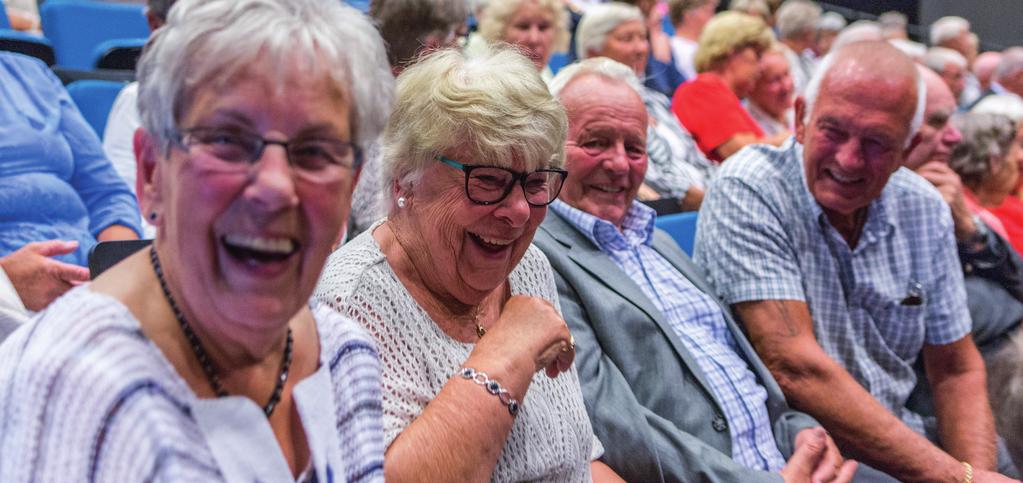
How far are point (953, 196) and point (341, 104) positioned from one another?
2305 mm

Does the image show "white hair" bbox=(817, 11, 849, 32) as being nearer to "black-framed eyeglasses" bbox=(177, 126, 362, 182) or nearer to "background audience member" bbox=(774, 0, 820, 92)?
"background audience member" bbox=(774, 0, 820, 92)

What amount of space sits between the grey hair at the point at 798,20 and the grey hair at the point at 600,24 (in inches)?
107

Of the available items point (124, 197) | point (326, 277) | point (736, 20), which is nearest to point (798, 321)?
point (326, 277)

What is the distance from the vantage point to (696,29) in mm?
5387

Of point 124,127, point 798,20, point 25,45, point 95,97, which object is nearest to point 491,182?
point 124,127

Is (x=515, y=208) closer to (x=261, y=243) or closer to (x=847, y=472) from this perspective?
(x=261, y=243)

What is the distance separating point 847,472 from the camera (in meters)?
1.94

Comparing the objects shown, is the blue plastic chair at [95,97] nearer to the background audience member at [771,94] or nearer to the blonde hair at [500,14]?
the blonde hair at [500,14]

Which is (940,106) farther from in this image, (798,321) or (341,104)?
(341,104)

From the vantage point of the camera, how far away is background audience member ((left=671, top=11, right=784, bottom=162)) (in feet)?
12.9

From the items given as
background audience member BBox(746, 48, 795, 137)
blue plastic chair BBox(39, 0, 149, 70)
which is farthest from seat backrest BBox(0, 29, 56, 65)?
background audience member BBox(746, 48, 795, 137)

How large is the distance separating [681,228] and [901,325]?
0.60 meters

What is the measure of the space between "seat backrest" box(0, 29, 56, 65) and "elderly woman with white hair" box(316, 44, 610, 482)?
176cm

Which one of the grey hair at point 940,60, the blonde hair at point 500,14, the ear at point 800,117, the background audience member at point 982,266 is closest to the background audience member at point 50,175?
the ear at point 800,117
